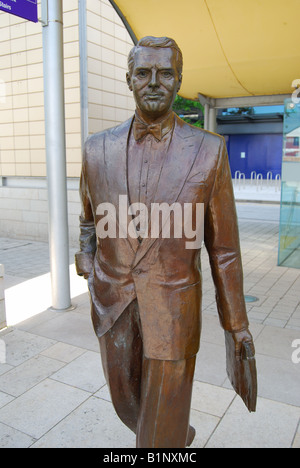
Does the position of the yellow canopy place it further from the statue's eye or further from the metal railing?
the metal railing

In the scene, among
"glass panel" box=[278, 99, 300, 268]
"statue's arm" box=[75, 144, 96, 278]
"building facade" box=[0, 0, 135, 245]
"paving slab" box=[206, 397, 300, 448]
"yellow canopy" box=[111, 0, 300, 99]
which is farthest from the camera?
"building facade" box=[0, 0, 135, 245]

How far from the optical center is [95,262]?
2.04 m

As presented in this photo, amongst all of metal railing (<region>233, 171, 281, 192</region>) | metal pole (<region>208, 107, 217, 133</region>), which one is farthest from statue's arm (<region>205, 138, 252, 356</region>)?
metal railing (<region>233, 171, 281, 192</region>)

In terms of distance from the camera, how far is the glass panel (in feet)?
23.7

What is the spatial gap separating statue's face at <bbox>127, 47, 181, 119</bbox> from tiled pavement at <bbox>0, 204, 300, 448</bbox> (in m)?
2.14

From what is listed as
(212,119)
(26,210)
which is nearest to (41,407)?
(26,210)

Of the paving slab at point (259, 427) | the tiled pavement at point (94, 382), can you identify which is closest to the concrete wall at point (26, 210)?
the tiled pavement at point (94, 382)

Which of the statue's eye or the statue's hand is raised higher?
the statue's eye

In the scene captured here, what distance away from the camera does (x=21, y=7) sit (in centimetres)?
468

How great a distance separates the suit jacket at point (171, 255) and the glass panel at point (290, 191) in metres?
5.91

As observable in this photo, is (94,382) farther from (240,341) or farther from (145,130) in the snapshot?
(145,130)

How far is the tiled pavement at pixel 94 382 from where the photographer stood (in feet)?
9.36

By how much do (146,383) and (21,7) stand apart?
4432 millimetres
